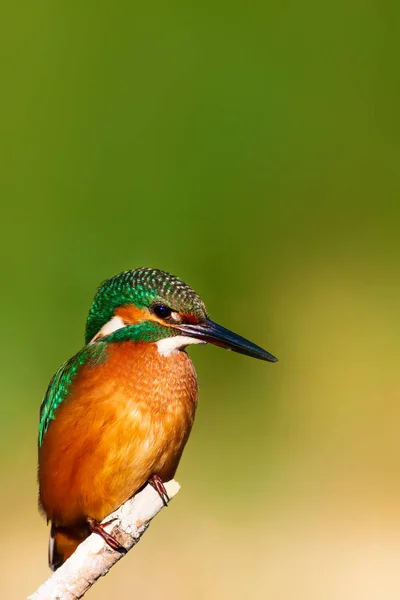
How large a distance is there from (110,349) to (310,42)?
9.12ft

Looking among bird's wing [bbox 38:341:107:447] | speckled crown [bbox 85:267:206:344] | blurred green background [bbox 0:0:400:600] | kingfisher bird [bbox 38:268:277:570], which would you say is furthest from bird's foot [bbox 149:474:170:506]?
blurred green background [bbox 0:0:400:600]

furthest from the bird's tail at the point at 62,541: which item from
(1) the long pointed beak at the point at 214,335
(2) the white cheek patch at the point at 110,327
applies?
(1) the long pointed beak at the point at 214,335

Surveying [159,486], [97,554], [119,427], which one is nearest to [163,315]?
[119,427]

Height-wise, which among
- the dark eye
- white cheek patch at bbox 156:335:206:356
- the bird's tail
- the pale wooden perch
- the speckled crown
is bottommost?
the bird's tail

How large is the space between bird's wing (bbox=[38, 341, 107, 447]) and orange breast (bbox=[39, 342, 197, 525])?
0.02 meters

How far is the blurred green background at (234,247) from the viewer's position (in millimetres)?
3180

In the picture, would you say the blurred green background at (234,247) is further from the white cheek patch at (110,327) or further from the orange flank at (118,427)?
the white cheek patch at (110,327)

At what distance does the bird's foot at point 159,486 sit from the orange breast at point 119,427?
16mm

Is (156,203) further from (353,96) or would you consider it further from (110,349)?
(110,349)

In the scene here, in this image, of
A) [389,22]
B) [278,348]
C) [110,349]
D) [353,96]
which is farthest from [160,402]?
[389,22]

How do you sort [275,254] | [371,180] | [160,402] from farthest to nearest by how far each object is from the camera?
[371,180]
[275,254]
[160,402]

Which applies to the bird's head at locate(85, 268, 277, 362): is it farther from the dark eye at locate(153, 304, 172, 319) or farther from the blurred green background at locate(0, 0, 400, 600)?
the blurred green background at locate(0, 0, 400, 600)

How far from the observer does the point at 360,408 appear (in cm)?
367

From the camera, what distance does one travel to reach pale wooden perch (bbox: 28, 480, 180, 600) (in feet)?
5.33
